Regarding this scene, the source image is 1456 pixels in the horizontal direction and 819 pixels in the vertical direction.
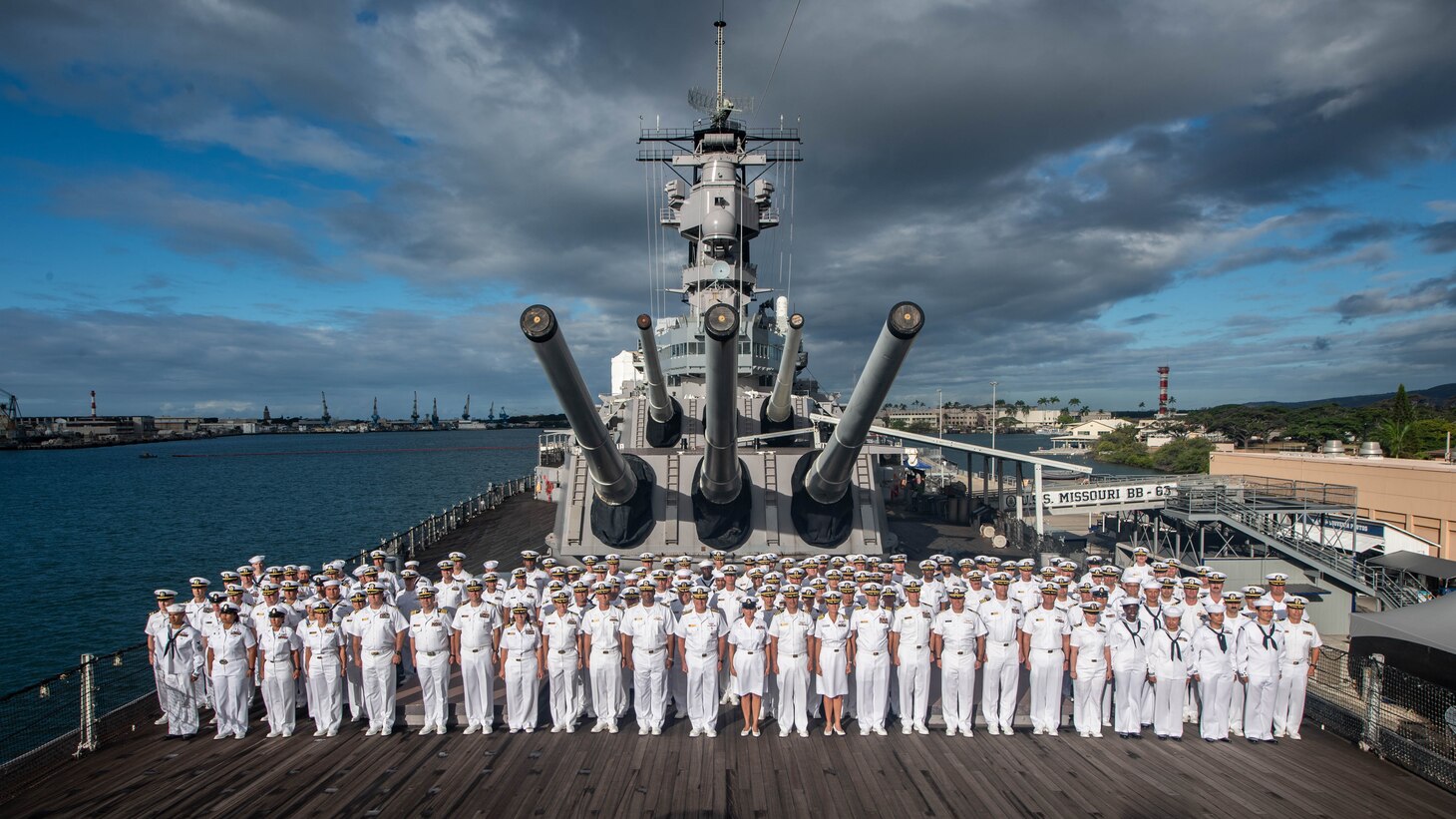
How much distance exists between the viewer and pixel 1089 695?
5977 mm

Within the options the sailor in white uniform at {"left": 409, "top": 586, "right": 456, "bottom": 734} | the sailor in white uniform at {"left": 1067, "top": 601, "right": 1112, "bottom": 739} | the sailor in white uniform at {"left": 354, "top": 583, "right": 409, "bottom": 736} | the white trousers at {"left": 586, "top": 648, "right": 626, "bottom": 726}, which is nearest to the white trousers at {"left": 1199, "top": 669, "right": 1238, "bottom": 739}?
the sailor in white uniform at {"left": 1067, "top": 601, "right": 1112, "bottom": 739}

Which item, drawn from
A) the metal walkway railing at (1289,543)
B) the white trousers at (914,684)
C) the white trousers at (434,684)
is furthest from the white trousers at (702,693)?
the metal walkway railing at (1289,543)

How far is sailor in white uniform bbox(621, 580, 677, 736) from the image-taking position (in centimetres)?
598

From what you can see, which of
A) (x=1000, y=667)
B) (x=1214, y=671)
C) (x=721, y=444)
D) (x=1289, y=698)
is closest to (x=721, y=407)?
(x=721, y=444)

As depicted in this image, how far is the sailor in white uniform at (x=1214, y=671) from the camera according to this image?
5914 mm

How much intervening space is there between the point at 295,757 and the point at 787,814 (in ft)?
12.2

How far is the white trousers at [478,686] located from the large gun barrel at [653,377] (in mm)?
3104

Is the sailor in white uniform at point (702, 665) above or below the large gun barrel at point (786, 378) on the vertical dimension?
below

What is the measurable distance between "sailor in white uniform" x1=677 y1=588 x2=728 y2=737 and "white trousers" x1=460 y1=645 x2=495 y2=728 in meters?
1.60

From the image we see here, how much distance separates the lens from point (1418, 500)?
18.4 meters

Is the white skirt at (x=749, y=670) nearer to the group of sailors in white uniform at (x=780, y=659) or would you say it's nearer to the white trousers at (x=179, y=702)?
the group of sailors in white uniform at (x=780, y=659)

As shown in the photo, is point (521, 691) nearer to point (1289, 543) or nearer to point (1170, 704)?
point (1170, 704)

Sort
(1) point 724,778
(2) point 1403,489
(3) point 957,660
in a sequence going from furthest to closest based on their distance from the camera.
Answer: (2) point 1403,489
(3) point 957,660
(1) point 724,778

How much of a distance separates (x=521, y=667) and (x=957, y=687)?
348 cm
